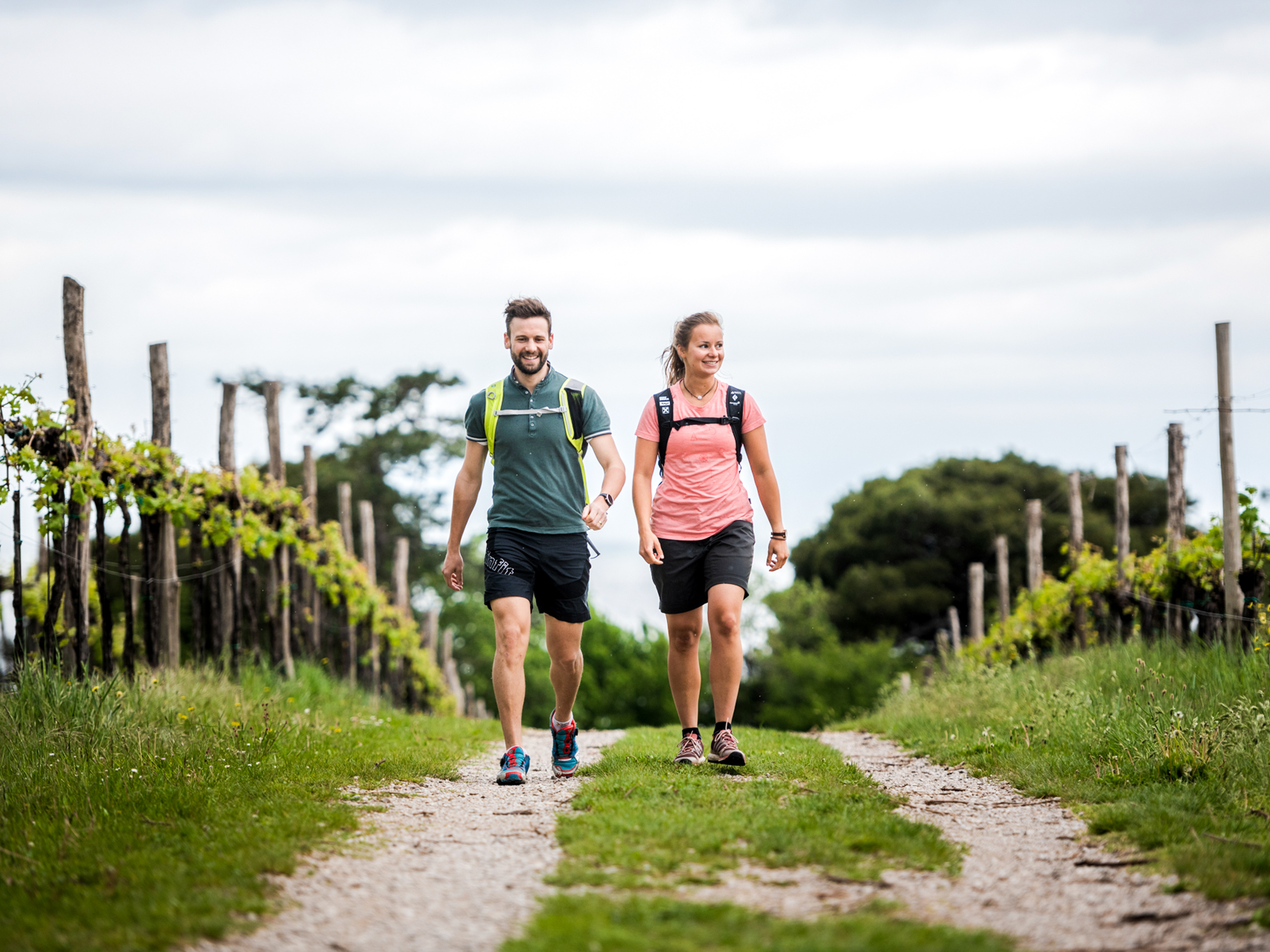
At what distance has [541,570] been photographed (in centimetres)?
579

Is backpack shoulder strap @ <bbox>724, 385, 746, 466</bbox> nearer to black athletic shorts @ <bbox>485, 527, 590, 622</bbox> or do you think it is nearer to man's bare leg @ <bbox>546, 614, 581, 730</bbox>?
black athletic shorts @ <bbox>485, 527, 590, 622</bbox>

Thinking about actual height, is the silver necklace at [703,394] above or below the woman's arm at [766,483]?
above

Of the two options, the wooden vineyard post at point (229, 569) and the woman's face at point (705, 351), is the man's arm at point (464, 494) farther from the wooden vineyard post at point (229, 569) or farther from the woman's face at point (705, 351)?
the wooden vineyard post at point (229, 569)

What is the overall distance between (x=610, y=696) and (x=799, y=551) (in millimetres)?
8271

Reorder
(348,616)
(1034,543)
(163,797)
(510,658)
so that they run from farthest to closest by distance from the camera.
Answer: (1034,543) < (348,616) < (510,658) < (163,797)

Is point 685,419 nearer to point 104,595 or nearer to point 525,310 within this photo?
point 525,310

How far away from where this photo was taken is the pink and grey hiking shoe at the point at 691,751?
5.89 m

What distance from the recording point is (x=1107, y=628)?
14055 millimetres

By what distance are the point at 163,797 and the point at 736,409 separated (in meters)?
3.14

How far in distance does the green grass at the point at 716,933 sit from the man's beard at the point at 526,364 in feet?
10.4

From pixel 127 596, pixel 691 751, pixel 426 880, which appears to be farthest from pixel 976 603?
pixel 426 880

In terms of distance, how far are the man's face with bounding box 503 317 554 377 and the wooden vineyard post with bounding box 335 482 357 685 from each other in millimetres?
9250

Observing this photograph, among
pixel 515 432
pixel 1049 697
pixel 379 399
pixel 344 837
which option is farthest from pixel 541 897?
pixel 379 399

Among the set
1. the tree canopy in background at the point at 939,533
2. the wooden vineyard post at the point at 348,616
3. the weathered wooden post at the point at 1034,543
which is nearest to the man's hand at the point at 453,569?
the wooden vineyard post at the point at 348,616
